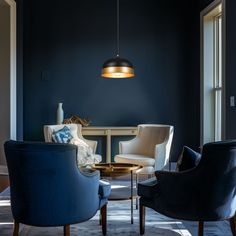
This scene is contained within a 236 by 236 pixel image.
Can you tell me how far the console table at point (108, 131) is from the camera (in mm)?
5863

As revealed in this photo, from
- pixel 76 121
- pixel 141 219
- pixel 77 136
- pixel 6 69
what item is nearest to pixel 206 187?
pixel 141 219

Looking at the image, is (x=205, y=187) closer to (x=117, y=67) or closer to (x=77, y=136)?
(x=117, y=67)

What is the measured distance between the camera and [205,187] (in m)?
2.54

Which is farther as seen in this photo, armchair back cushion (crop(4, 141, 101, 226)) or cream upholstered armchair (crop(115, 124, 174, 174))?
cream upholstered armchair (crop(115, 124, 174, 174))

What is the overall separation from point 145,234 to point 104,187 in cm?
58

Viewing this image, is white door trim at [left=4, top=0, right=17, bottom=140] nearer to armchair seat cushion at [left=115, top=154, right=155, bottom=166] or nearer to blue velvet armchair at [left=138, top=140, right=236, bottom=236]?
armchair seat cushion at [left=115, top=154, right=155, bottom=166]

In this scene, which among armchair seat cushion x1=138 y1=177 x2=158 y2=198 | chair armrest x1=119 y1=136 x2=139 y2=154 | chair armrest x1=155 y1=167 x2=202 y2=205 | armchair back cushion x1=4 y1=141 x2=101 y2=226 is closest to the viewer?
armchair back cushion x1=4 y1=141 x2=101 y2=226

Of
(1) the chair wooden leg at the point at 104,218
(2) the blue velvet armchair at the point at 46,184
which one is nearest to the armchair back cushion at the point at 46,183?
(2) the blue velvet armchair at the point at 46,184

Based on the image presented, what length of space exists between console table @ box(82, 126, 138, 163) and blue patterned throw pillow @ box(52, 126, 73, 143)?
585 mm

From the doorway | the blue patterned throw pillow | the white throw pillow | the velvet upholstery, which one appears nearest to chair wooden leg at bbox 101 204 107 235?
the velvet upholstery

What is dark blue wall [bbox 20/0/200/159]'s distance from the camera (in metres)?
6.30

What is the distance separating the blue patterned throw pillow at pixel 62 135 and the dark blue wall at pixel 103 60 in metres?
1.07

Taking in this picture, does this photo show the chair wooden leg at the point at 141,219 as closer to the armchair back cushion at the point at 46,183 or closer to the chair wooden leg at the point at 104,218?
the chair wooden leg at the point at 104,218

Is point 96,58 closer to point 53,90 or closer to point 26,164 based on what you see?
point 53,90
